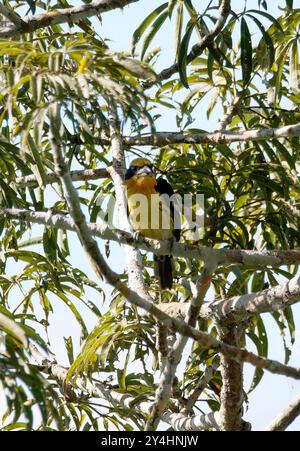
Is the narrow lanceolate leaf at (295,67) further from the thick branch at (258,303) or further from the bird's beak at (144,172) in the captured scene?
the thick branch at (258,303)

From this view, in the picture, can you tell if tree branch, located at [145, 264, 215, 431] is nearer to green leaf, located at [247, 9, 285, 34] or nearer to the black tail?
the black tail

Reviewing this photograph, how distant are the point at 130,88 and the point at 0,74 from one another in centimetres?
129

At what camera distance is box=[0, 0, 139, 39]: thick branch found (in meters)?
4.50

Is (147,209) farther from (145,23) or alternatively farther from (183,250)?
(183,250)

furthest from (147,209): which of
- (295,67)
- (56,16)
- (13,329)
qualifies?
(13,329)

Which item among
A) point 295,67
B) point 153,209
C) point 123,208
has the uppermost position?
point 295,67

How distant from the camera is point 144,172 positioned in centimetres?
570

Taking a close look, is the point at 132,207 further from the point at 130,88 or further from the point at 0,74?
the point at 130,88

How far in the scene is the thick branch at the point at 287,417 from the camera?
3.59 m

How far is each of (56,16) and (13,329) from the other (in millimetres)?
2067

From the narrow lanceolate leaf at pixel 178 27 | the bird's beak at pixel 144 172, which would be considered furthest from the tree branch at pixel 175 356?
the bird's beak at pixel 144 172

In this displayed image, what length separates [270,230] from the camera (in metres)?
5.19

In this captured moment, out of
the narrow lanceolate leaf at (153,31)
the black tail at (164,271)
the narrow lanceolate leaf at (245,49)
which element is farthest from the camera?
the black tail at (164,271)

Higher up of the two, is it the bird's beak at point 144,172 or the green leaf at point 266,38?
the green leaf at point 266,38
